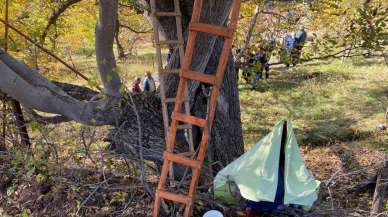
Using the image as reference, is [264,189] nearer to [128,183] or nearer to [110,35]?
[128,183]

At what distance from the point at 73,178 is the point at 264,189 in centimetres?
212

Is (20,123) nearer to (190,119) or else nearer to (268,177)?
(190,119)

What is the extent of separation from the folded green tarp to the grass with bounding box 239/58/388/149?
4.72 m

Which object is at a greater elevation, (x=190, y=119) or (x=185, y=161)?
(x=190, y=119)

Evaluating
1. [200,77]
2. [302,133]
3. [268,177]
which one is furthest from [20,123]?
[302,133]

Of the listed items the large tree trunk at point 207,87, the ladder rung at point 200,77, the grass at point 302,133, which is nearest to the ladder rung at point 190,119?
the ladder rung at point 200,77

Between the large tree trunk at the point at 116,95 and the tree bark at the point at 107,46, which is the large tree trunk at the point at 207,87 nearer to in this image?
the large tree trunk at the point at 116,95

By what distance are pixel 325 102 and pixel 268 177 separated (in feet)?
30.5

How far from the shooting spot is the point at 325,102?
40.3ft

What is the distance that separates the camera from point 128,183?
4.59 metres

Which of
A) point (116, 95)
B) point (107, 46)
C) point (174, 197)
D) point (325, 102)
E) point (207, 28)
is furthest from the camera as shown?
point (325, 102)

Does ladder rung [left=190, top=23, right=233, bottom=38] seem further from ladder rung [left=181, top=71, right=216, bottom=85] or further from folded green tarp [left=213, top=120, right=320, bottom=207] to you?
folded green tarp [left=213, top=120, right=320, bottom=207]

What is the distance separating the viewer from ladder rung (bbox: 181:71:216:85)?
334 centimetres

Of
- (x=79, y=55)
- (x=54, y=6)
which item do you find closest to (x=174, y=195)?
(x=54, y=6)
